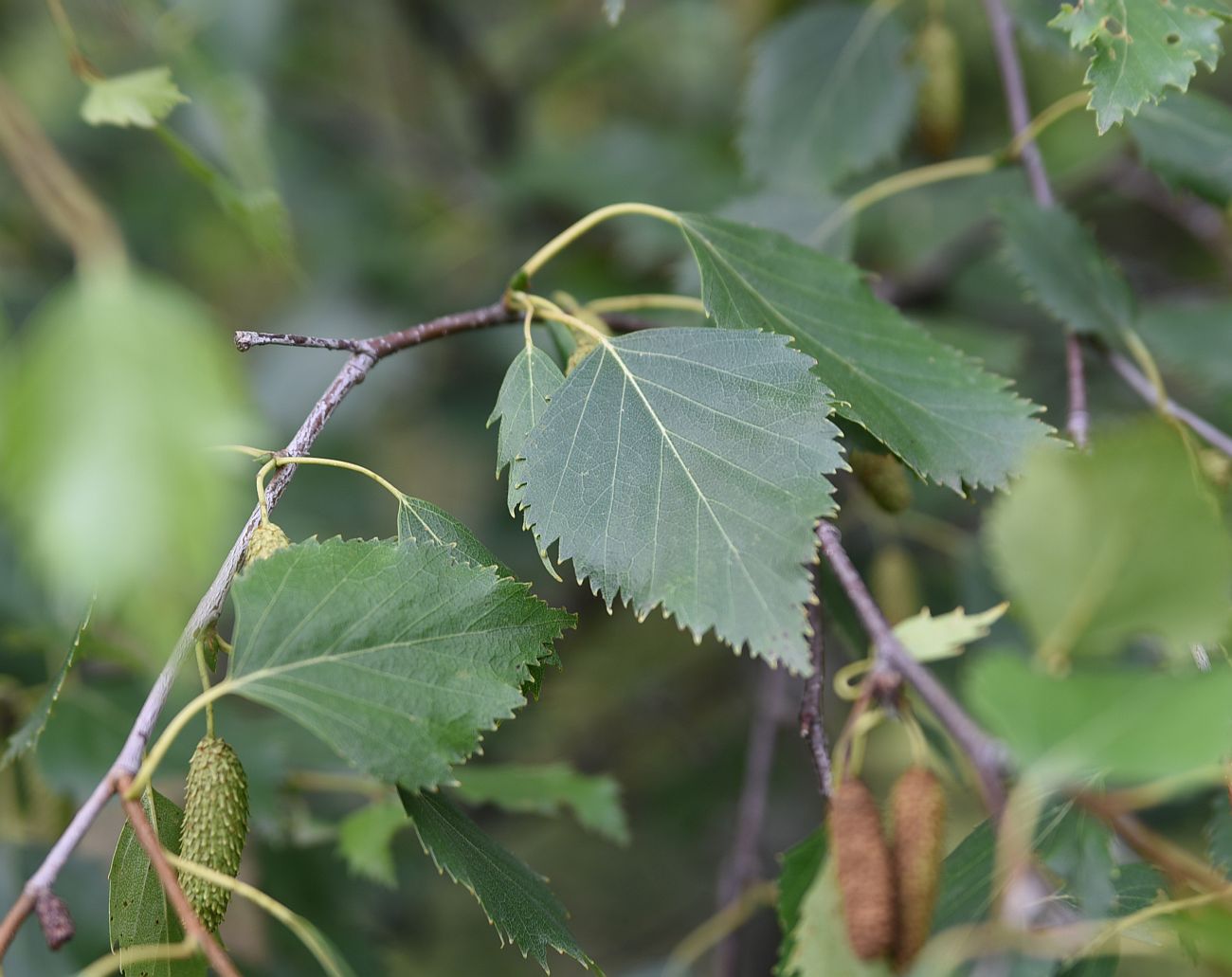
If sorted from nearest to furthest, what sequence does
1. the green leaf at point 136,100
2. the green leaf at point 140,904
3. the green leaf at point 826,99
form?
the green leaf at point 140,904 < the green leaf at point 136,100 < the green leaf at point 826,99

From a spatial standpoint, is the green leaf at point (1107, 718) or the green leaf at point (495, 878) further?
the green leaf at point (495, 878)

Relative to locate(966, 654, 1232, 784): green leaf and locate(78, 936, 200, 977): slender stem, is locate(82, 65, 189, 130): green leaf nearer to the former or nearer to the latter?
locate(78, 936, 200, 977): slender stem

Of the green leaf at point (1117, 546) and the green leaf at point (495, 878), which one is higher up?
the green leaf at point (1117, 546)

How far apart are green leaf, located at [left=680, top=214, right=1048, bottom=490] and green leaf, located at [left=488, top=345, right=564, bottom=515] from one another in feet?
0.32

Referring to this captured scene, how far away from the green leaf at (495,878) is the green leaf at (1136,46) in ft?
1.67

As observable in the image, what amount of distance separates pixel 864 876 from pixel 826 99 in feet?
3.45

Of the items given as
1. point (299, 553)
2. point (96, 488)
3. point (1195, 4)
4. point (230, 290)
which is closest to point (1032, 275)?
point (1195, 4)

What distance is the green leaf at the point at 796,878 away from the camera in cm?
62

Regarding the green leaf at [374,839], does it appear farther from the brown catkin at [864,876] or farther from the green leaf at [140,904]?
the brown catkin at [864,876]

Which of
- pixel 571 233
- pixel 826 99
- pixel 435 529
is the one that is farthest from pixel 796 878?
pixel 826 99

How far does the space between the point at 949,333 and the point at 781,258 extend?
1.59 feet

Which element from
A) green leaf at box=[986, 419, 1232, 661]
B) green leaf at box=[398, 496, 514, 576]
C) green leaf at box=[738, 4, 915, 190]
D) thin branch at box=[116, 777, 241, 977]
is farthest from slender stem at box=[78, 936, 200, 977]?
green leaf at box=[738, 4, 915, 190]

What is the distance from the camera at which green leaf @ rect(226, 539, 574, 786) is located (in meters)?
0.52

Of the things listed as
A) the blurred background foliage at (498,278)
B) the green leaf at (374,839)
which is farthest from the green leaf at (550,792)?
the blurred background foliage at (498,278)
